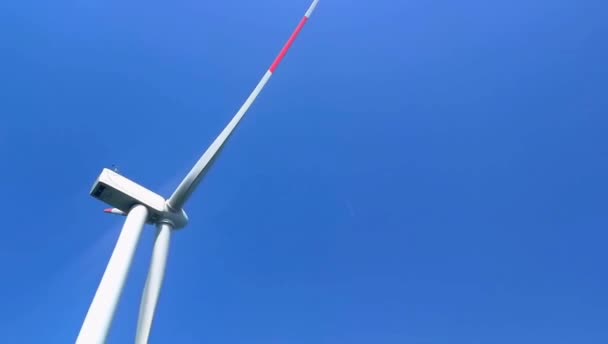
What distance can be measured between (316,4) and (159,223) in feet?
56.9

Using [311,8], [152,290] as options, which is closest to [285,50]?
[311,8]

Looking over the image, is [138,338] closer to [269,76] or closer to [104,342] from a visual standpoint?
[104,342]

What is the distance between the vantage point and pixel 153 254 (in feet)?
69.0

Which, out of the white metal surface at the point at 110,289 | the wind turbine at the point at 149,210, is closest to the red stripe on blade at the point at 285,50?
the wind turbine at the point at 149,210

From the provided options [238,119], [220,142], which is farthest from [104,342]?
[238,119]

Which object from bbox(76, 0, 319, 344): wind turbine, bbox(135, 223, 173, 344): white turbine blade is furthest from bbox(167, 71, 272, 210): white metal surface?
bbox(135, 223, 173, 344): white turbine blade

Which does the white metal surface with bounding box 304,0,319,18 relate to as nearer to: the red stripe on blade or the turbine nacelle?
the red stripe on blade

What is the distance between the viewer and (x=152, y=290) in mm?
19453

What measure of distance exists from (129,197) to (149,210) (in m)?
1.31

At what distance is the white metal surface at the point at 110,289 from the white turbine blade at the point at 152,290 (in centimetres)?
163

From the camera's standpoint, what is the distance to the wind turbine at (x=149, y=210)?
60.1 feet

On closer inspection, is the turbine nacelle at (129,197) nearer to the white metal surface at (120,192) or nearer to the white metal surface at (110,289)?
the white metal surface at (120,192)

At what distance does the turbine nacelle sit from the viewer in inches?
872

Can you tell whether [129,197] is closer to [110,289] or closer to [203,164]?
[203,164]
